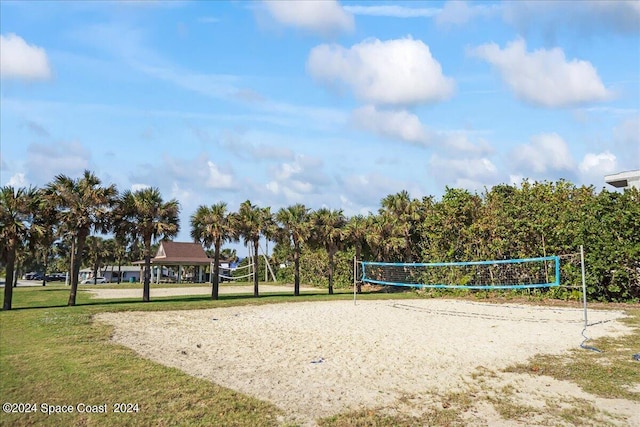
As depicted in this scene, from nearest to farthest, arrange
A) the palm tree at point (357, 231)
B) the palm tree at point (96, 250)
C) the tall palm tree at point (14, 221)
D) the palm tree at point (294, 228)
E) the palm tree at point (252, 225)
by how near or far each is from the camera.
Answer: the tall palm tree at point (14, 221), the palm tree at point (252, 225), the palm tree at point (294, 228), the palm tree at point (357, 231), the palm tree at point (96, 250)

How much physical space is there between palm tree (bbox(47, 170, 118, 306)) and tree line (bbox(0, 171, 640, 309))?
0.04 m

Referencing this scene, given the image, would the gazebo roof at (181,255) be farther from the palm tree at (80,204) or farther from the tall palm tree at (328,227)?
the palm tree at (80,204)

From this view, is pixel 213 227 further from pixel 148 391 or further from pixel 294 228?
pixel 148 391

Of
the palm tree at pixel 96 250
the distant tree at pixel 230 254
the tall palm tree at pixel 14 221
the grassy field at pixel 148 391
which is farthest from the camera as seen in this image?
the distant tree at pixel 230 254

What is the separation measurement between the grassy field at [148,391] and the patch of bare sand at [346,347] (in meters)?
0.38

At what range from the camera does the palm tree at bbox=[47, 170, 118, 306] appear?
778 inches

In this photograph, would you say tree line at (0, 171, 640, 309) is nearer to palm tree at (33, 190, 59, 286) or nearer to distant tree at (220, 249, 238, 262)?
palm tree at (33, 190, 59, 286)

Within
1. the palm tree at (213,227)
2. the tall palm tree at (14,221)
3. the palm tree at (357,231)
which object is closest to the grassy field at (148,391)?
the tall palm tree at (14,221)

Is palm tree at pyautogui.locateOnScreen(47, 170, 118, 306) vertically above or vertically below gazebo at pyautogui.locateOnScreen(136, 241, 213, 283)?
above

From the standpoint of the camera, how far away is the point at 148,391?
20.8ft

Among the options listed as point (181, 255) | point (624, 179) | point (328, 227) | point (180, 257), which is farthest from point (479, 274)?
point (181, 255)

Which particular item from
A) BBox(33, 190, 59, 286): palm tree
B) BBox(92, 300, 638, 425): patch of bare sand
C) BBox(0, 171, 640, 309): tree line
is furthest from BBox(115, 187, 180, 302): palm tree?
BBox(92, 300, 638, 425): patch of bare sand

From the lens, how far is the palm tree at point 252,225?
1056 inches

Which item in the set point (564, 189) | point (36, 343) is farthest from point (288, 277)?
point (36, 343)
